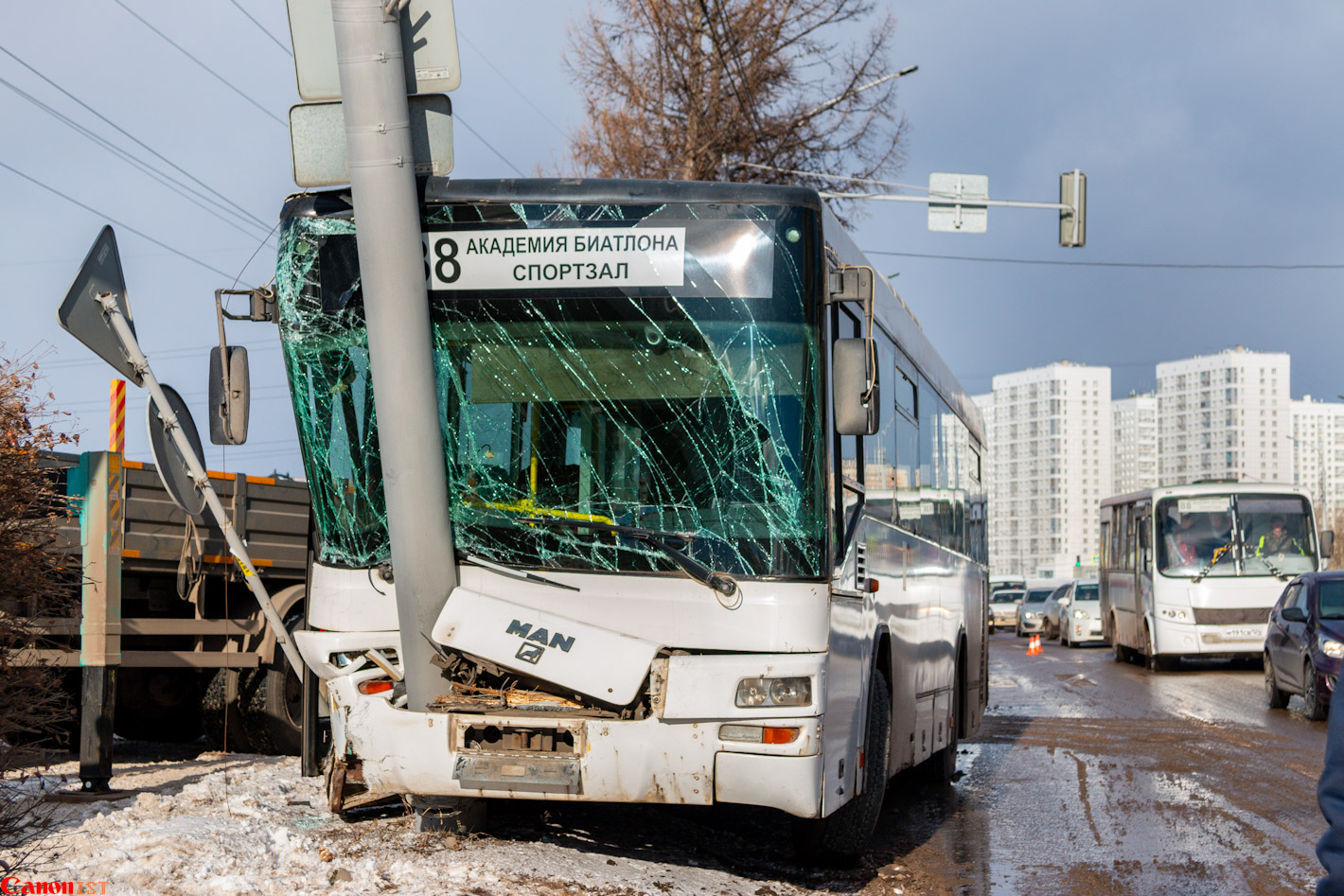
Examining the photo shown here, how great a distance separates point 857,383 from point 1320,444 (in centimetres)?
11702

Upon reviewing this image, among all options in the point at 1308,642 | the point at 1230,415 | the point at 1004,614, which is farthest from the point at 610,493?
the point at 1230,415

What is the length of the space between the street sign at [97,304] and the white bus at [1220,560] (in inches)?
792

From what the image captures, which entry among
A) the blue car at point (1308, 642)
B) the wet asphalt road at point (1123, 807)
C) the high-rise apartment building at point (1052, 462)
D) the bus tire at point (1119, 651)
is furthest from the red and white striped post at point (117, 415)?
the high-rise apartment building at point (1052, 462)

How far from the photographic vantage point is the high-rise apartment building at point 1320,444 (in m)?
114

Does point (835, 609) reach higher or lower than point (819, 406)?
lower

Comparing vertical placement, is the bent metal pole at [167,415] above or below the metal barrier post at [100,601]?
above

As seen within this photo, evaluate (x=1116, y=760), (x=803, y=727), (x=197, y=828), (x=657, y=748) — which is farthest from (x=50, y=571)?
(x=1116, y=760)

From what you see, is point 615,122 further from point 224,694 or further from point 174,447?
point 174,447

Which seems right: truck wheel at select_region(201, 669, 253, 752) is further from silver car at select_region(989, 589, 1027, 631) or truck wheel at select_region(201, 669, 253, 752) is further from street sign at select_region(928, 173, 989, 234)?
silver car at select_region(989, 589, 1027, 631)

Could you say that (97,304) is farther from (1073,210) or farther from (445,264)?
(1073,210)

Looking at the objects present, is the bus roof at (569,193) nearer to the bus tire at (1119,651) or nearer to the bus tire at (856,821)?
the bus tire at (856,821)

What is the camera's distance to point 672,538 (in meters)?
6.13

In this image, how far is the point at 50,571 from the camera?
296 inches

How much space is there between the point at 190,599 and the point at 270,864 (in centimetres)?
511
